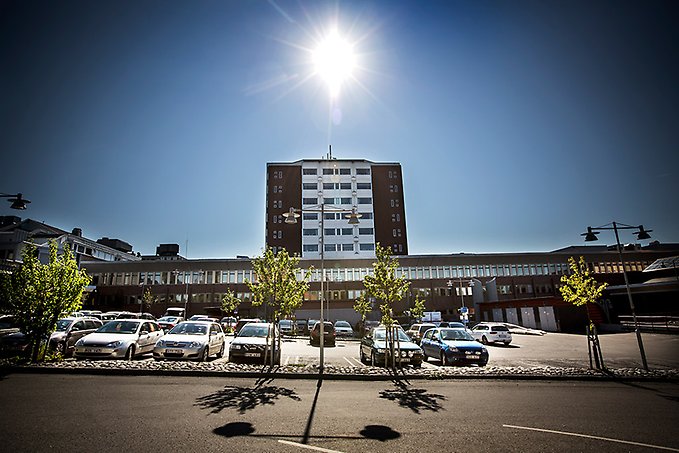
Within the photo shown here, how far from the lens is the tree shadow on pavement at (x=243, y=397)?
25.3 ft

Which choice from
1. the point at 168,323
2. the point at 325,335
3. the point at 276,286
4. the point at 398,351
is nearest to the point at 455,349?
the point at 398,351

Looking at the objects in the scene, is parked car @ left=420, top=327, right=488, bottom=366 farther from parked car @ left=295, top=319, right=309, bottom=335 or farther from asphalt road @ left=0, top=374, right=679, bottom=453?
parked car @ left=295, top=319, right=309, bottom=335

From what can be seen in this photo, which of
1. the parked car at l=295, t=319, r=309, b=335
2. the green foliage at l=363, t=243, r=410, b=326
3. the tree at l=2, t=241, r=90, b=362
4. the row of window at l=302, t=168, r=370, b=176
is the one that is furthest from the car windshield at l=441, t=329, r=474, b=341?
the row of window at l=302, t=168, r=370, b=176

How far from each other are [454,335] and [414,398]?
29.0 ft

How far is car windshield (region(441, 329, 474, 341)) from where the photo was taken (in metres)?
16.7

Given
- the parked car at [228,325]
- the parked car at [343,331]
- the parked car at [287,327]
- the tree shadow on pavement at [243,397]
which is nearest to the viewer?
the tree shadow on pavement at [243,397]

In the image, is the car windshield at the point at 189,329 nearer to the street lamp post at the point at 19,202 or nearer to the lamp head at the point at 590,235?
the street lamp post at the point at 19,202

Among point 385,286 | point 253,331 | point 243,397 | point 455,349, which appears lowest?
point 243,397

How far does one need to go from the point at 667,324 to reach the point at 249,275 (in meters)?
50.6

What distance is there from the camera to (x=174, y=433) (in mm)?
5828

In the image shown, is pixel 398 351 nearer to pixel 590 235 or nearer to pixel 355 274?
pixel 590 235

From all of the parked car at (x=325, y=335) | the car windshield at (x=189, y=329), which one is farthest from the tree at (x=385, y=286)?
the parked car at (x=325, y=335)

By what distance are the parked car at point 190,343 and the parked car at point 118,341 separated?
96 centimetres

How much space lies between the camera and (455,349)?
15539mm
